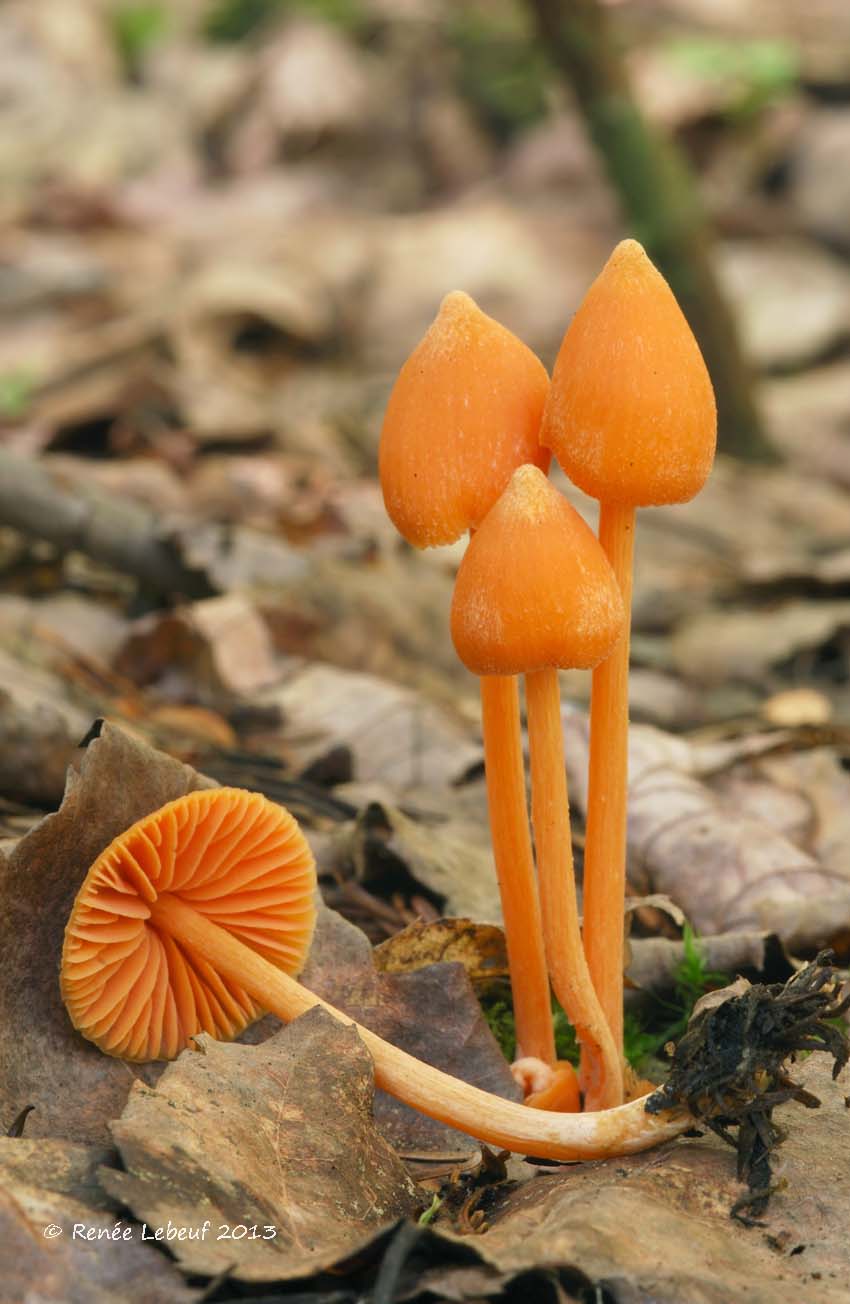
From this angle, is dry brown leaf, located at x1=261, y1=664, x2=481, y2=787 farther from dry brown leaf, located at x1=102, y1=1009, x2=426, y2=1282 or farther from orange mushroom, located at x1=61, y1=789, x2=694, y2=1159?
dry brown leaf, located at x1=102, y1=1009, x2=426, y2=1282

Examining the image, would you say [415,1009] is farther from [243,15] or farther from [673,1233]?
[243,15]

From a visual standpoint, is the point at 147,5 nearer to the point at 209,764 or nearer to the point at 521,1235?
the point at 209,764

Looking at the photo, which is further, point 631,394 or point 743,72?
point 743,72

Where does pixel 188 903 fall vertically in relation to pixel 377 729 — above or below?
above

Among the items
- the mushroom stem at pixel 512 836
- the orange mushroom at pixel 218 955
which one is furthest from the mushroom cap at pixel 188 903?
the mushroom stem at pixel 512 836

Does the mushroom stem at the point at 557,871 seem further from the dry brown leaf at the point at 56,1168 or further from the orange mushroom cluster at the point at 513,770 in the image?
the dry brown leaf at the point at 56,1168

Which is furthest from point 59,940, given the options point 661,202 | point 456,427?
point 661,202

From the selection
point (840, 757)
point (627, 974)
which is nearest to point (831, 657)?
point (840, 757)
